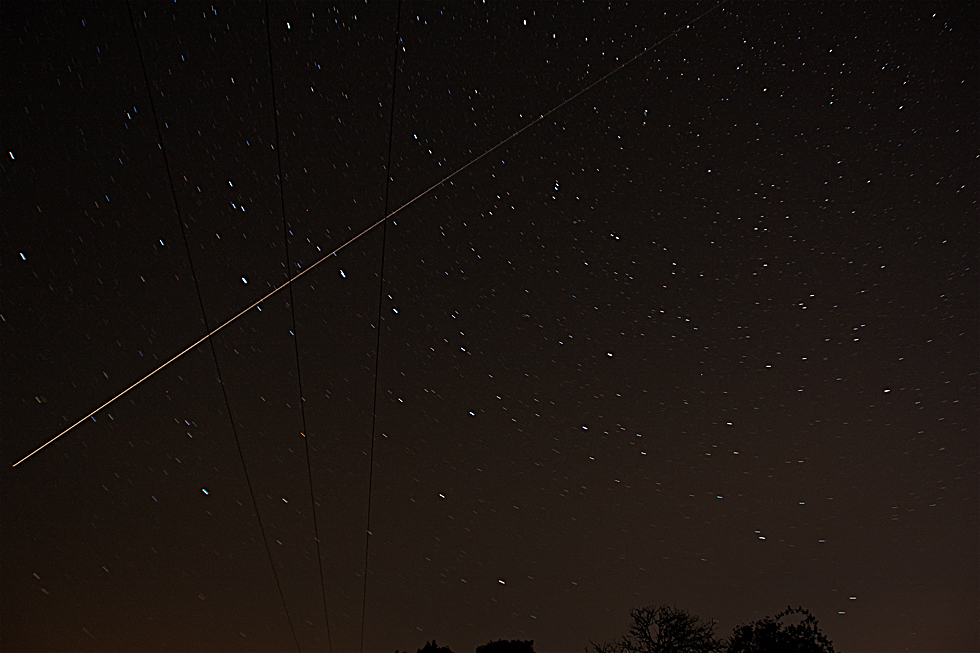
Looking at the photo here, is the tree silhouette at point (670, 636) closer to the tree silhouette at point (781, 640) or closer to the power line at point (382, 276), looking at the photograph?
the tree silhouette at point (781, 640)

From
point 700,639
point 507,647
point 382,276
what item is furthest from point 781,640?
point 382,276

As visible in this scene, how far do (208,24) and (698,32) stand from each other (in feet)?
3.15

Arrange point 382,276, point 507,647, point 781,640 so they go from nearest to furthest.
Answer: point 382,276 → point 507,647 → point 781,640

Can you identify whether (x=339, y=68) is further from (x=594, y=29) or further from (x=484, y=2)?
(x=594, y=29)

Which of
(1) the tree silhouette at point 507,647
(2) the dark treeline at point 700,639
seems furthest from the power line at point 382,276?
(2) the dark treeline at point 700,639

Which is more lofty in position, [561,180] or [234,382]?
[561,180]

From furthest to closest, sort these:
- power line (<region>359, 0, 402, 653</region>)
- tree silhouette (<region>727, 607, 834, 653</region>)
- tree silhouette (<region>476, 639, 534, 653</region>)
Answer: tree silhouette (<region>727, 607, 834, 653</region>) → tree silhouette (<region>476, 639, 534, 653</region>) → power line (<region>359, 0, 402, 653</region>)

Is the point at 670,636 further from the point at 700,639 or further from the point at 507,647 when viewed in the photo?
the point at 507,647

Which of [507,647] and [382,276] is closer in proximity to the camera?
[382,276]

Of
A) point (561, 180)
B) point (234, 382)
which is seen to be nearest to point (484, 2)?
point (561, 180)

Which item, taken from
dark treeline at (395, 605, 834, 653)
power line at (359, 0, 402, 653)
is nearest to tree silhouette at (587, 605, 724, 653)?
dark treeline at (395, 605, 834, 653)

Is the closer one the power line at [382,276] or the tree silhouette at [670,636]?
the power line at [382,276]

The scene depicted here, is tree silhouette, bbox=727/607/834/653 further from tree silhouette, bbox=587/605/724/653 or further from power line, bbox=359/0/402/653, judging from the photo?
power line, bbox=359/0/402/653

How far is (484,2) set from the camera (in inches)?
42.7
